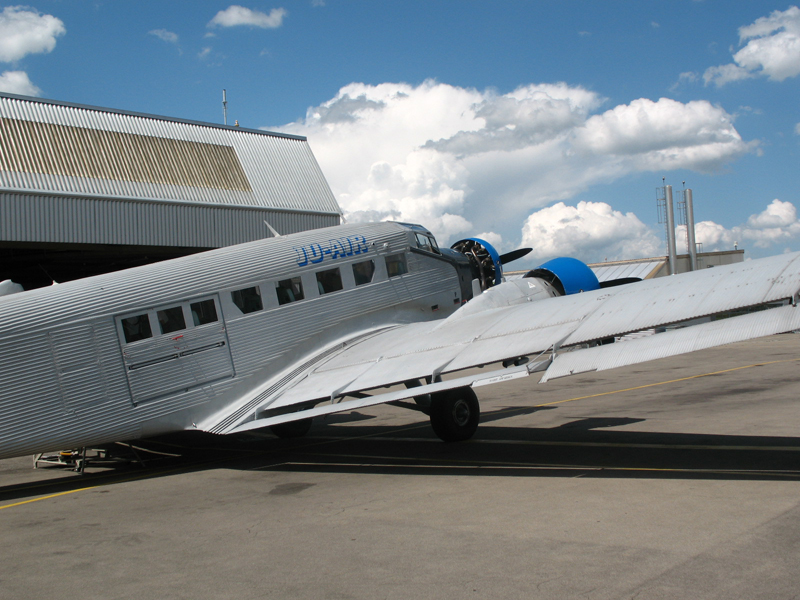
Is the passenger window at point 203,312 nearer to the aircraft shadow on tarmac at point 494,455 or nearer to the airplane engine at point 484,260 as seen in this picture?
the aircraft shadow on tarmac at point 494,455

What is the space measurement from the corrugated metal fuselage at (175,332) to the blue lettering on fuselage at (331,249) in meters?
0.02

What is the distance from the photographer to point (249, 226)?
2688 cm

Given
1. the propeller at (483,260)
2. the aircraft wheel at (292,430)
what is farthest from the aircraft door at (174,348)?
the propeller at (483,260)

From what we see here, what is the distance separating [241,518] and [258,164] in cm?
2197

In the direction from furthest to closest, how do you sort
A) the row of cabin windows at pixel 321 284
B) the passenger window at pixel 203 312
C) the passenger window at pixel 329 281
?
1. the passenger window at pixel 329 281
2. the row of cabin windows at pixel 321 284
3. the passenger window at pixel 203 312

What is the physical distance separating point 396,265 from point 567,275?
13.2ft

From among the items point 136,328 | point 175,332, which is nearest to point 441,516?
point 175,332

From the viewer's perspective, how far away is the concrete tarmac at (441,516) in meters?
5.99

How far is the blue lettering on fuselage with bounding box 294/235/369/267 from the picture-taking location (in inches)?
525

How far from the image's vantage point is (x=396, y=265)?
1485 centimetres

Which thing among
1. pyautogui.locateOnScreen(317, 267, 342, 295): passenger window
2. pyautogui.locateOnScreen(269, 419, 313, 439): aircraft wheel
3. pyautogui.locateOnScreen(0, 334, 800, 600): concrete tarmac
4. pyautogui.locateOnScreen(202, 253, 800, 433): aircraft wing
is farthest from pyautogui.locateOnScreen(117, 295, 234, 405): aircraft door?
pyautogui.locateOnScreen(269, 419, 313, 439): aircraft wheel

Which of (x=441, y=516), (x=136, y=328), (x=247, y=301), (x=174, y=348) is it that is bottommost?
(x=441, y=516)

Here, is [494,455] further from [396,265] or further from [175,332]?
[175,332]

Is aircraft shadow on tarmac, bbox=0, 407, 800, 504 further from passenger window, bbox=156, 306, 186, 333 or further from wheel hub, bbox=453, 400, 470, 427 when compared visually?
passenger window, bbox=156, 306, 186, 333
